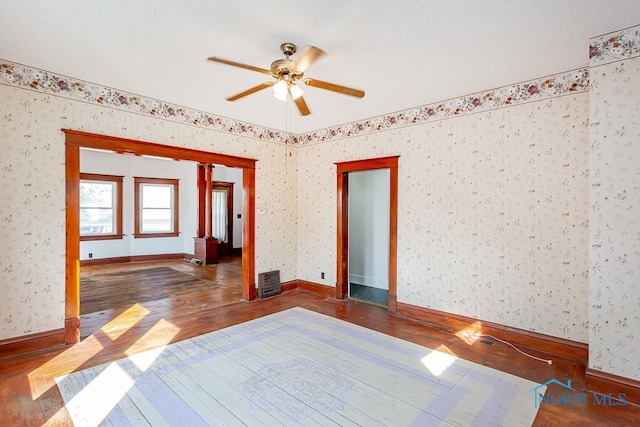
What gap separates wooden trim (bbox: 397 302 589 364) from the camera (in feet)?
9.62

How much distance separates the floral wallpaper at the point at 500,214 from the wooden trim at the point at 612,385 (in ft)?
2.00

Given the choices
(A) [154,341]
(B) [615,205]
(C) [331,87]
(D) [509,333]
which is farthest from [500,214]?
(A) [154,341]

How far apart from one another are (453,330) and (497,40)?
3.04 m

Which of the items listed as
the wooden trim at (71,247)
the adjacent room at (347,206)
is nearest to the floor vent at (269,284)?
the adjacent room at (347,206)

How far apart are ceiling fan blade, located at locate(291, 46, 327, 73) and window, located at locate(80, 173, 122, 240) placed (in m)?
7.50

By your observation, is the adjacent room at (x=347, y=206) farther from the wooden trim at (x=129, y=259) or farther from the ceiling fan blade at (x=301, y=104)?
the wooden trim at (x=129, y=259)

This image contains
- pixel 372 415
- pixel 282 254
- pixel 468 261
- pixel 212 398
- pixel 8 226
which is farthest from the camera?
pixel 282 254

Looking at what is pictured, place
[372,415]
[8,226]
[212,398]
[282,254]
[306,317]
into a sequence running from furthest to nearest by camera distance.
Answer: [282,254] → [306,317] → [8,226] → [212,398] → [372,415]

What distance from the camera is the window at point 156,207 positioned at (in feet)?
27.0

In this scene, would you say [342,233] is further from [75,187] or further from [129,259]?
[129,259]

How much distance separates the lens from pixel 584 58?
8.83 feet

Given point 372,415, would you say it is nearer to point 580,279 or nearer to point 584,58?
point 580,279

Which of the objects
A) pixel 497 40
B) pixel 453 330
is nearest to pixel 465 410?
pixel 453 330

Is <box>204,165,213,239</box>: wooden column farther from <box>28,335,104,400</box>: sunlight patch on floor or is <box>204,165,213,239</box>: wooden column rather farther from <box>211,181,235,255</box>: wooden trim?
<box>28,335,104,400</box>: sunlight patch on floor
